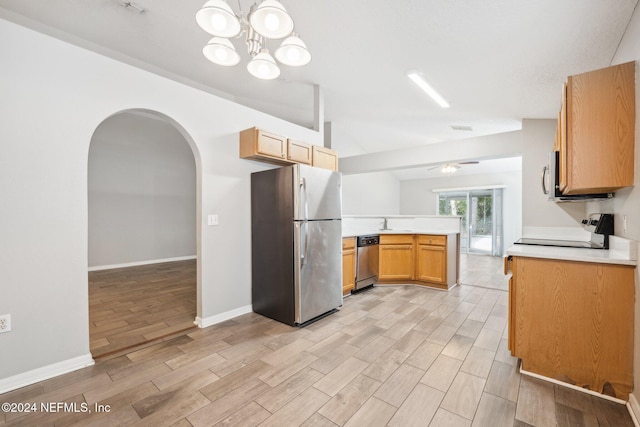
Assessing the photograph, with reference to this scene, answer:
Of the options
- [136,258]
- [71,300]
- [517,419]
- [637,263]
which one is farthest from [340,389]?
[136,258]

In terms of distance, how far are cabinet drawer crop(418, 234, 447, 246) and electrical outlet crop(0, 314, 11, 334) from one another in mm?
4525

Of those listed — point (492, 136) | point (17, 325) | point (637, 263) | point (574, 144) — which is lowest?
point (17, 325)

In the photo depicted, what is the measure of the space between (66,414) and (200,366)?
74cm

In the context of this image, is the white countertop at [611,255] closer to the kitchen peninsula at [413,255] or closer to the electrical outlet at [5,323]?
the kitchen peninsula at [413,255]

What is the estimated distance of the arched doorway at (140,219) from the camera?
384 cm

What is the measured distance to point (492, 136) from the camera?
4.38 meters

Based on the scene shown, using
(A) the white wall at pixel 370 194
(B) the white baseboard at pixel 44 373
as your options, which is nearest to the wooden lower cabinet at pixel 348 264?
(B) the white baseboard at pixel 44 373

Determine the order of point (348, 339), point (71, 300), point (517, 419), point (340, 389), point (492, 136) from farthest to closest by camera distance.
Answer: point (492, 136), point (348, 339), point (71, 300), point (340, 389), point (517, 419)

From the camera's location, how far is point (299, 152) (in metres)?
3.29

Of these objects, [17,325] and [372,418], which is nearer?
[372,418]

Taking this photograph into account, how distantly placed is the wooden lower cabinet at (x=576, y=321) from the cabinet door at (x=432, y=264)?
6.96ft

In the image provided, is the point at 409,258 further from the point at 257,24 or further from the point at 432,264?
the point at 257,24

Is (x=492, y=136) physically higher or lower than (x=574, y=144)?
higher

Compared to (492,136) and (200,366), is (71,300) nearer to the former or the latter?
(200,366)
